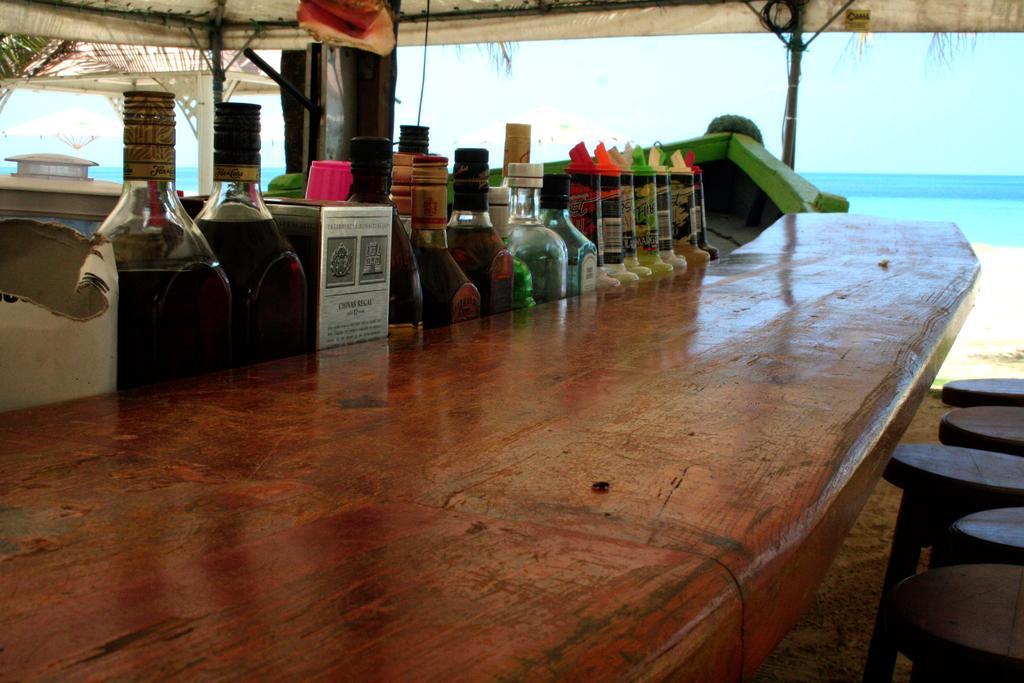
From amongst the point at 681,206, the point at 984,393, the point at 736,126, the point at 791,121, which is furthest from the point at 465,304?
the point at 791,121

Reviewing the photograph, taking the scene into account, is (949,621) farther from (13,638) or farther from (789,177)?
(789,177)

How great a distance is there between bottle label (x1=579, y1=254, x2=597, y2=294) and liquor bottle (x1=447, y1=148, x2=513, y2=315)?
29cm

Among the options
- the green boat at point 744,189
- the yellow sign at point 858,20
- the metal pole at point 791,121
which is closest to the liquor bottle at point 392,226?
the green boat at point 744,189

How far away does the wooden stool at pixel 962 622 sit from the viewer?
87 centimetres

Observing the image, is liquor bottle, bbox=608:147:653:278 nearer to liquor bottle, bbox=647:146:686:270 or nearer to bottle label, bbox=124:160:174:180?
liquor bottle, bbox=647:146:686:270

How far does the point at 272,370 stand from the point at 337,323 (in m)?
0.15

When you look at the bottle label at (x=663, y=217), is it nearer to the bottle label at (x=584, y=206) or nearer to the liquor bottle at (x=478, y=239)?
the bottle label at (x=584, y=206)

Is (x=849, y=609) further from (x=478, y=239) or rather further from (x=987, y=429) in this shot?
(x=478, y=239)

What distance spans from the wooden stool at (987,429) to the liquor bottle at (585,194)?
2.07 ft

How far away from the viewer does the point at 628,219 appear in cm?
196

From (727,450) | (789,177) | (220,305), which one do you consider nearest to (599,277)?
(220,305)

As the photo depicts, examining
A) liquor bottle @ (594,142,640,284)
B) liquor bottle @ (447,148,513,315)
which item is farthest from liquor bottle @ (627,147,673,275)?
liquor bottle @ (447,148,513,315)

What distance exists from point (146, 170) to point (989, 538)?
3.15ft

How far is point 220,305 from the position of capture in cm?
94
